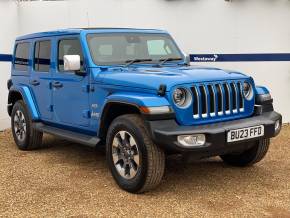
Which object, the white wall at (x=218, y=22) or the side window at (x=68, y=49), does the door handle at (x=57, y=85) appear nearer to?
the side window at (x=68, y=49)

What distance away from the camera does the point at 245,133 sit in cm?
461

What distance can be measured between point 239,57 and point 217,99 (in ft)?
14.6

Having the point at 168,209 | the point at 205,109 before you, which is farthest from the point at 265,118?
the point at 168,209

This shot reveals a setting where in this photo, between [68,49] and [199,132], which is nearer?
[199,132]

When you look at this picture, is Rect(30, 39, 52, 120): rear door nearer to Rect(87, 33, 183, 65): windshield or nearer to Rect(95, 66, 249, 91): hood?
Rect(87, 33, 183, 65): windshield

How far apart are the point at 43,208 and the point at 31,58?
3144 mm

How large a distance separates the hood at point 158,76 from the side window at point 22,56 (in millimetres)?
2268

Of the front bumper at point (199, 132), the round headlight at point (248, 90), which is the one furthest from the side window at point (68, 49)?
the round headlight at point (248, 90)

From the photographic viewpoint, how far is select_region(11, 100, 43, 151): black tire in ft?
22.5

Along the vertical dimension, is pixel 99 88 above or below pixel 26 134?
above

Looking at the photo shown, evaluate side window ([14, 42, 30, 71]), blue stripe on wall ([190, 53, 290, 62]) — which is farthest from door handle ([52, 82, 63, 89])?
blue stripe on wall ([190, 53, 290, 62])

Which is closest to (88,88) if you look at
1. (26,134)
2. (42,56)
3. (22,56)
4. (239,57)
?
(42,56)

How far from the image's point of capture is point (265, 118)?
16.2ft

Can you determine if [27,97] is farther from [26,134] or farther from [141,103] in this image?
[141,103]
